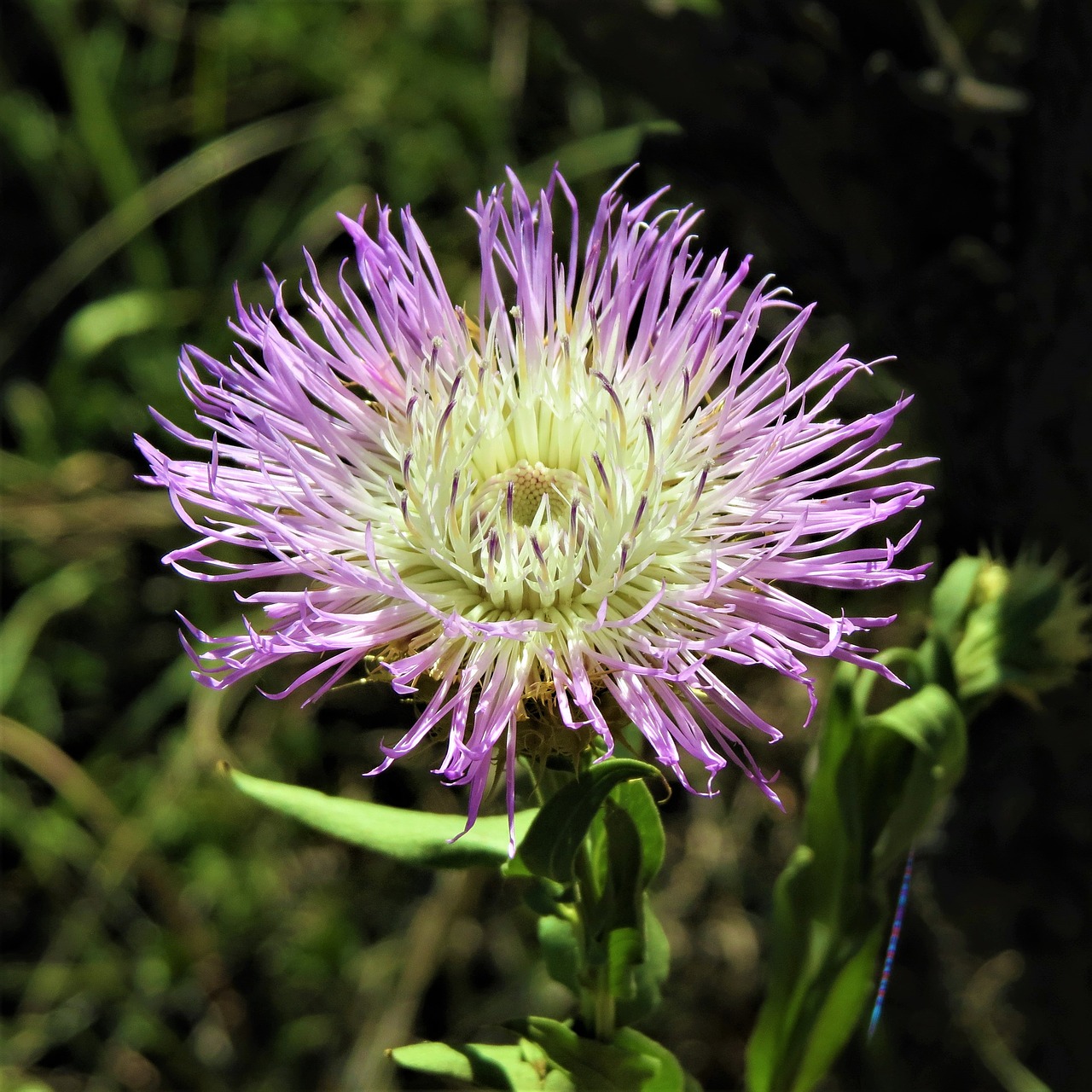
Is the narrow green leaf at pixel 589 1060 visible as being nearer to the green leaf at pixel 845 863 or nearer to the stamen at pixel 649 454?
the green leaf at pixel 845 863

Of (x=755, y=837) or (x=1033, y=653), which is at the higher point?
(x=1033, y=653)

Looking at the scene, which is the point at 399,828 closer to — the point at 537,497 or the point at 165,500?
the point at 537,497

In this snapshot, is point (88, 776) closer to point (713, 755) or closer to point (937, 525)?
point (937, 525)

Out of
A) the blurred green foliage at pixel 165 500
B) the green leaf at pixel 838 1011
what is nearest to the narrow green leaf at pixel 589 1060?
the green leaf at pixel 838 1011

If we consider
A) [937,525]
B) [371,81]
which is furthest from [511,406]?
[371,81]

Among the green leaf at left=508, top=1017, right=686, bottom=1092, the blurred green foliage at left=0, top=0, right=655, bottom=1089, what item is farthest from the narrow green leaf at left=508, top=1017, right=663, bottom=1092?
the blurred green foliage at left=0, top=0, right=655, bottom=1089

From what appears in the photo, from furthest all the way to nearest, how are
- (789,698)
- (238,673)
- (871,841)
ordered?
1. (789,698)
2. (871,841)
3. (238,673)

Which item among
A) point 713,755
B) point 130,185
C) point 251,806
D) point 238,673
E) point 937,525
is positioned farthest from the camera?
point 130,185

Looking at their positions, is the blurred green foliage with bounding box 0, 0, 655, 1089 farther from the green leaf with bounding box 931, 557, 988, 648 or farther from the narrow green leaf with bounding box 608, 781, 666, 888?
the narrow green leaf with bounding box 608, 781, 666, 888
